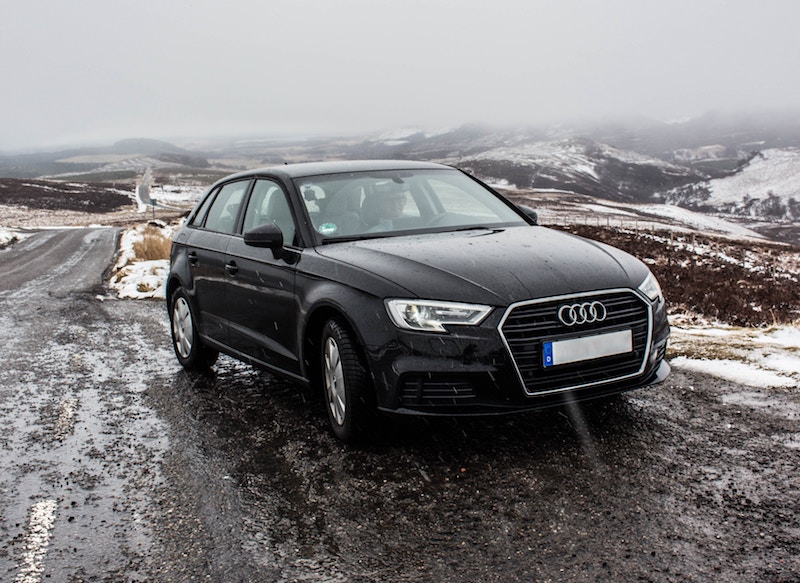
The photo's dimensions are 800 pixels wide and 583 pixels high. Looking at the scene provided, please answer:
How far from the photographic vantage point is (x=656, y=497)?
3.87m

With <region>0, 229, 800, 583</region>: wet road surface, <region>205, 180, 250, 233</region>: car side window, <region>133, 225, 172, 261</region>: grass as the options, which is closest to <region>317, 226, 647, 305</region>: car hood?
<region>0, 229, 800, 583</region>: wet road surface

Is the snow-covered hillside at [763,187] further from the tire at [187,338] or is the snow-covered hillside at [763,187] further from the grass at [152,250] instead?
the tire at [187,338]

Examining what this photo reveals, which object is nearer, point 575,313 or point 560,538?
point 560,538

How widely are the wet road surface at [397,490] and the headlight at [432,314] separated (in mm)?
661

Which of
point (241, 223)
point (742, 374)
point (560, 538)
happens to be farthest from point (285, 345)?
point (742, 374)

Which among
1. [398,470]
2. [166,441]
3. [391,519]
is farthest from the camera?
[166,441]

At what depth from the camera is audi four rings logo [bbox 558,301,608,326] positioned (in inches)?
168

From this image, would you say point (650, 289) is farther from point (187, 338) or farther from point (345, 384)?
point (187, 338)

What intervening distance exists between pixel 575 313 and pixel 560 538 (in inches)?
49.3

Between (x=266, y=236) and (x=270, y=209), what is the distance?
2.35 feet

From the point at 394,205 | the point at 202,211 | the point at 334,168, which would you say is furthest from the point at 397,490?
the point at 202,211

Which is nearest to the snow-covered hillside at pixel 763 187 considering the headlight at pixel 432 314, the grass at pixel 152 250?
the grass at pixel 152 250

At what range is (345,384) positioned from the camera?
15.1 feet

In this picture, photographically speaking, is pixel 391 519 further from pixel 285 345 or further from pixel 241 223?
pixel 241 223
